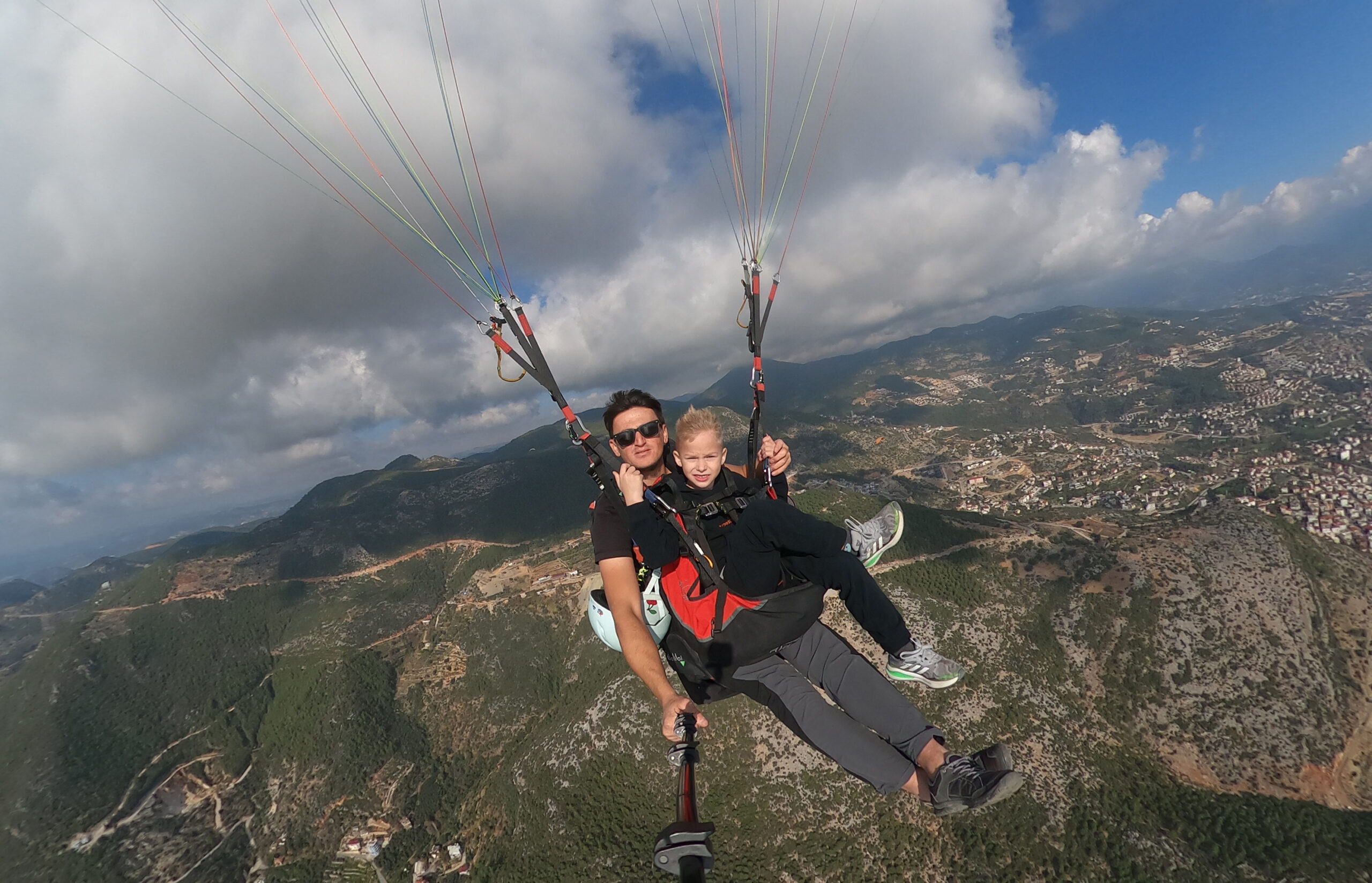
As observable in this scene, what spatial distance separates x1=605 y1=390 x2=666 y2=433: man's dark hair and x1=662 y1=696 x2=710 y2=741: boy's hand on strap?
3.67 metres

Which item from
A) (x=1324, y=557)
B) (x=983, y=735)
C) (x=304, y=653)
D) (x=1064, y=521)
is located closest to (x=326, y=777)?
(x=304, y=653)

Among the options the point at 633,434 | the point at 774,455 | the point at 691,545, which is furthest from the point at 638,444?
the point at 774,455

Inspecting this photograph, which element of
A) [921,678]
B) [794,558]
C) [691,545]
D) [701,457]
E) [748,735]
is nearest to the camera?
[691,545]

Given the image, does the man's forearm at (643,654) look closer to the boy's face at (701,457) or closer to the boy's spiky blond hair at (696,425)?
the boy's face at (701,457)

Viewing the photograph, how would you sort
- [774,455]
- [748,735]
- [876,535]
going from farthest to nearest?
[748,735]
[876,535]
[774,455]

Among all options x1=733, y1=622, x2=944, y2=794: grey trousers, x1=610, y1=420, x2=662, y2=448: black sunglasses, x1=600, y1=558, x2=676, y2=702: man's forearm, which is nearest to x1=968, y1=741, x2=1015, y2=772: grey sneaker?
x1=733, y1=622, x2=944, y2=794: grey trousers

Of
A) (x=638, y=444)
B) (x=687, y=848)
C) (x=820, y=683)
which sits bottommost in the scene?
(x=820, y=683)

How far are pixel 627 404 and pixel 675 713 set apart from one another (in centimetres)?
415

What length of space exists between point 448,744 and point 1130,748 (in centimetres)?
7632

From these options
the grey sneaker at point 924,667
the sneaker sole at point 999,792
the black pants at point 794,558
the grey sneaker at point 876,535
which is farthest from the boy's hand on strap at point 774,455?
the sneaker sole at point 999,792

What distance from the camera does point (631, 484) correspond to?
5621 millimetres

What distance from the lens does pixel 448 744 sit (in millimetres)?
65312

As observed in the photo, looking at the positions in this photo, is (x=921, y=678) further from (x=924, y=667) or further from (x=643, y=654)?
(x=643, y=654)

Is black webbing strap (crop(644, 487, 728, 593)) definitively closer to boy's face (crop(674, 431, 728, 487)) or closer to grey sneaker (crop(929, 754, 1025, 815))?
boy's face (crop(674, 431, 728, 487))
